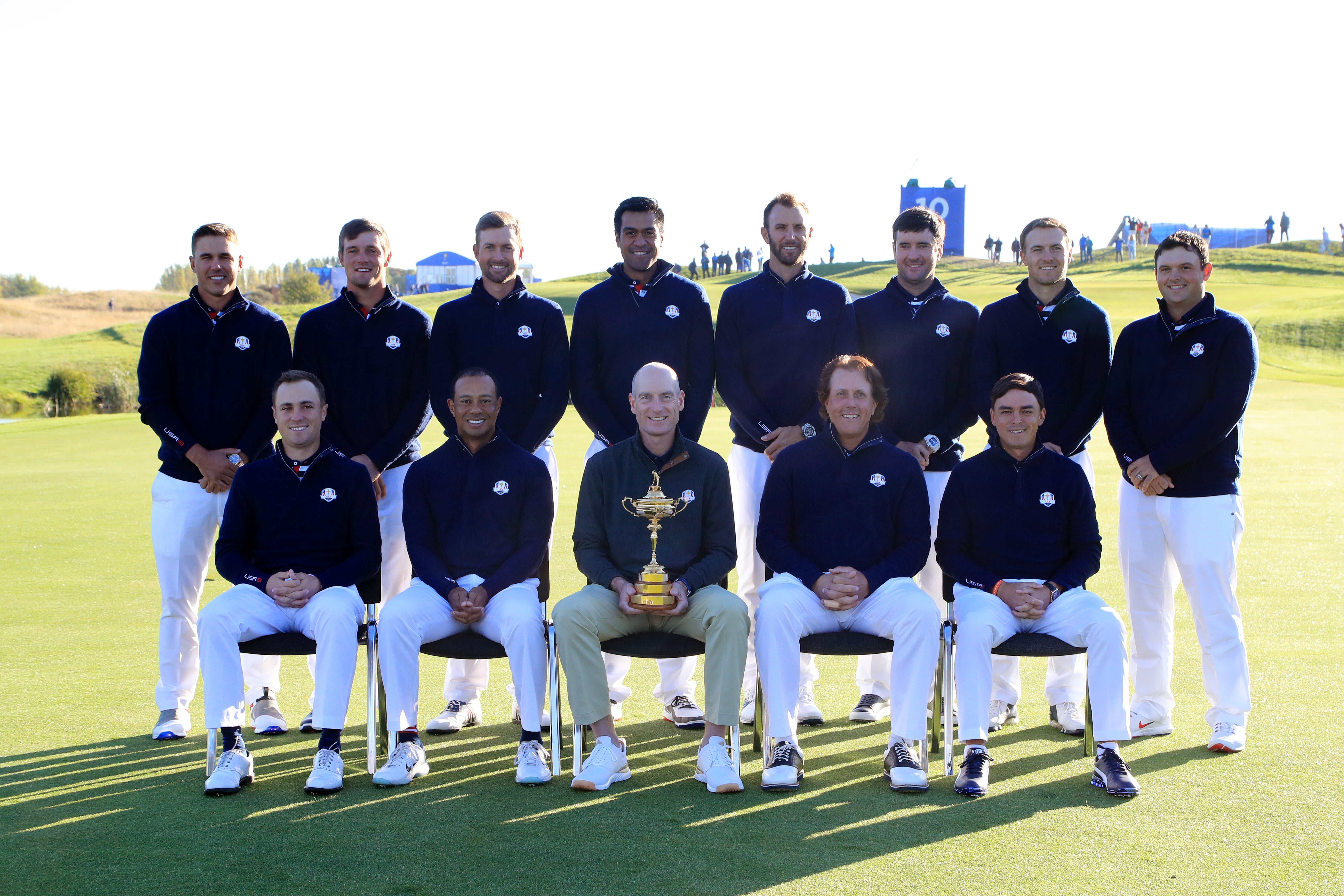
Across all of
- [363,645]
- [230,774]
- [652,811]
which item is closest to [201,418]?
[363,645]

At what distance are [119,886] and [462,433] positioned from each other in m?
2.21

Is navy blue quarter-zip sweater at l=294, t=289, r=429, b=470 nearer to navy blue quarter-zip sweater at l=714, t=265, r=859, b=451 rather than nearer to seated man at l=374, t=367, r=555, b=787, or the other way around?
seated man at l=374, t=367, r=555, b=787

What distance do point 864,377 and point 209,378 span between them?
3.05m

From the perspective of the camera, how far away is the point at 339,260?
527cm

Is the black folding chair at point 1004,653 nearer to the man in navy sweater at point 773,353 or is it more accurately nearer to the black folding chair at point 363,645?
the man in navy sweater at point 773,353

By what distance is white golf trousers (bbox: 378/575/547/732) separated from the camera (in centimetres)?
434

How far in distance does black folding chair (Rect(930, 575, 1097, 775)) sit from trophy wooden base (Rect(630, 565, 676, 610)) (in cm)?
110

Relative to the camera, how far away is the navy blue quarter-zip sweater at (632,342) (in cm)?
533

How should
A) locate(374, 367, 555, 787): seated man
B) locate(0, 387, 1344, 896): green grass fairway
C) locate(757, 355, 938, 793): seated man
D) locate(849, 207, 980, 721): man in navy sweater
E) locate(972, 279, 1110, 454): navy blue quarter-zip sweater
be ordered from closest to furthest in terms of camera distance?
locate(0, 387, 1344, 896): green grass fairway → locate(757, 355, 938, 793): seated man → locate(374, 367, 555, 787): seated man → locate(972, 279, 1110, 454): navy blue quarter-zip sweater → locate(849, 207, 980, 721): man in navy sweater

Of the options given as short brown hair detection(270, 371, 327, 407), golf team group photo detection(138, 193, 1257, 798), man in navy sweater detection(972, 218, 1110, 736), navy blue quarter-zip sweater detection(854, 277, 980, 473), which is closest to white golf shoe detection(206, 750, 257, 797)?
golf team group photo detection(138, 193, 1257, 798)

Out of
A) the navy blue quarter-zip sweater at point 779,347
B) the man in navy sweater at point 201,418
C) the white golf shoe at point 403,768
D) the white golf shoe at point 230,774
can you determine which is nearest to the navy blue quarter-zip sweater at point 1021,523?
the navy blue quarter-zip sweater at point 779,347

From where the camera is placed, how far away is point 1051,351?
513cm

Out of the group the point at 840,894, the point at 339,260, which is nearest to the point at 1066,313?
the point at 840,894

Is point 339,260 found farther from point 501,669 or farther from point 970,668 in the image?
point 970,668
